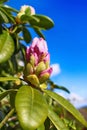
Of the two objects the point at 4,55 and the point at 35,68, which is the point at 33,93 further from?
the point at 4,55

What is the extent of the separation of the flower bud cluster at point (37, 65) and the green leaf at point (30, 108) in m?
0.08

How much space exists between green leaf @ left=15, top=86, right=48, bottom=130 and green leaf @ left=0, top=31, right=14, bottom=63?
0.26m

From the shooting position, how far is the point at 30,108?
125cm

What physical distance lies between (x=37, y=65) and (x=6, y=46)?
0.27m

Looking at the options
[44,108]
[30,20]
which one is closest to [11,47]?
[30,20]

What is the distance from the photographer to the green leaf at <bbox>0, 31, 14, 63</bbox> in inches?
64.7

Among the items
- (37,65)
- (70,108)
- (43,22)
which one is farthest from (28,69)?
(43,22)

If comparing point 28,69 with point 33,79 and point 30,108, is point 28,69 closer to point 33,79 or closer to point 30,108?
point 33,79

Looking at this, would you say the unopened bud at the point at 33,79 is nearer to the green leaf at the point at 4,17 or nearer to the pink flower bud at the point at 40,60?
the pink flower bud at the point at 40,60

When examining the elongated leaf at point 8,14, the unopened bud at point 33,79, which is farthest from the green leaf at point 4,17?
the unopened bud at point 33,79

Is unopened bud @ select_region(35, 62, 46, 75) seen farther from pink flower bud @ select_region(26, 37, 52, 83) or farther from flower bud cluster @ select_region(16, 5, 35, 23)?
flower bud cluster @ select_region(16, 5, 35, 23)

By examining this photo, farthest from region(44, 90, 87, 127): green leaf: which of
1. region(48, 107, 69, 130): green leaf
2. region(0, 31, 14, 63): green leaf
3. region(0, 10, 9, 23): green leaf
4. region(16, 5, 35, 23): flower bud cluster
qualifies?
region(16, 5, 35, 23): flower bud cluster

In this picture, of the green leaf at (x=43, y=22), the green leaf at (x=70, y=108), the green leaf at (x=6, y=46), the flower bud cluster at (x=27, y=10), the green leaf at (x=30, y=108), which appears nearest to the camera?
the green leaf at (x=30, y=108)

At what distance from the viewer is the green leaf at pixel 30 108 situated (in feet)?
3.81
